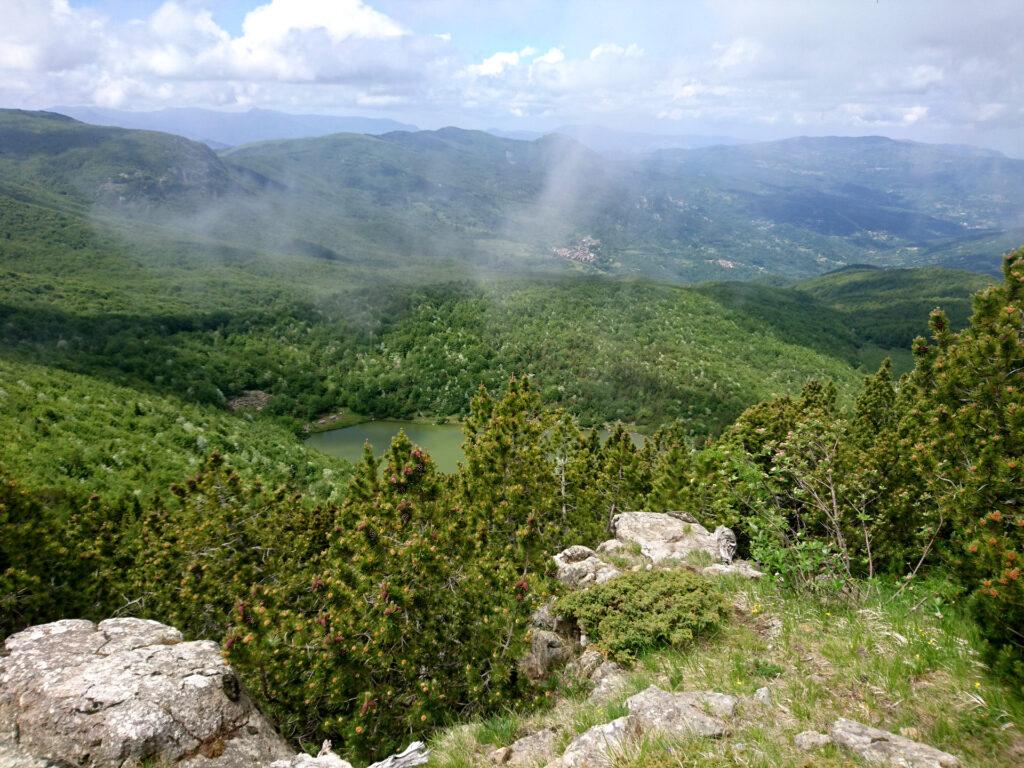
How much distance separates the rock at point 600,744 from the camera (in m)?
7.48

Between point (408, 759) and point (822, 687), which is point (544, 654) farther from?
point (822, 687)

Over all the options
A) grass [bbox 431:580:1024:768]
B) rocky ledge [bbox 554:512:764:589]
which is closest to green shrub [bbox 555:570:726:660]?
grass [bbox 431:580:1024:768]

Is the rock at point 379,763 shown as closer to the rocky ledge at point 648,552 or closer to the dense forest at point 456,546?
the dense forest at point 456,546

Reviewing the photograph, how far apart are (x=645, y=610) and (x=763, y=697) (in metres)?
4.27

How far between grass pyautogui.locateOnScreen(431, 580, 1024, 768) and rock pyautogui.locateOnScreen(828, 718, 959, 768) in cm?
21

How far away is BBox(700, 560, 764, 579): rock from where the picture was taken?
15.4 meters

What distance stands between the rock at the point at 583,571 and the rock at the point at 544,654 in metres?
2.90

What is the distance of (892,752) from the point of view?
6746 millimetres

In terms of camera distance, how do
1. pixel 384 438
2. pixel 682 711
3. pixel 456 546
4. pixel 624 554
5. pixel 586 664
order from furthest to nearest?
pixel 384 438
pixel 624 554
pixel 456 546
pixel 586 664
pixel 682 711

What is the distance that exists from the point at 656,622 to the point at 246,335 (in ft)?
577

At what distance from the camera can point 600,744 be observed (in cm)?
788

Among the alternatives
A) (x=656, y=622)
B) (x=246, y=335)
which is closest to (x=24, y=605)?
(x=656, y=622)

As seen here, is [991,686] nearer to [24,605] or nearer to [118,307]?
[24,605]

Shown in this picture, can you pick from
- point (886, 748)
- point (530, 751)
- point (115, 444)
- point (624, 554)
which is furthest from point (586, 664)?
point (115, 444)
